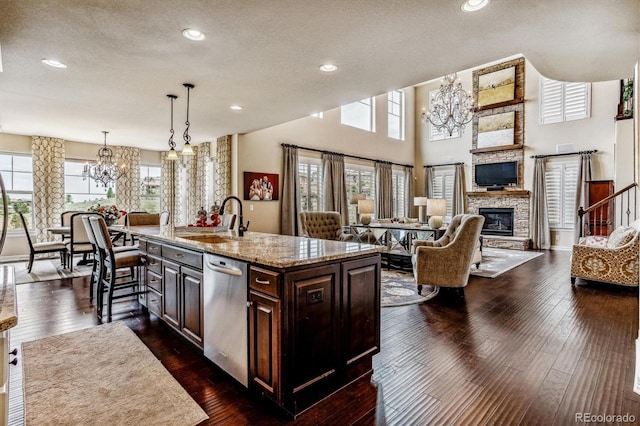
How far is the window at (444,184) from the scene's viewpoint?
10.6 metres

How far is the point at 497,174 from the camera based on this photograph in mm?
9531

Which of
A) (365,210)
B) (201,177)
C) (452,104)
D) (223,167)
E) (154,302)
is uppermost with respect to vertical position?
(452,104)

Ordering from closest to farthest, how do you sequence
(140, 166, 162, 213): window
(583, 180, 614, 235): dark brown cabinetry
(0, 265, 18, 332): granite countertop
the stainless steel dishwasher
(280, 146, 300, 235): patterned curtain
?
(0, 265, 18, 332): granite countertop
the stainless steel dishwasher
(583, 180, 614, 235): dark brown cabinetry
(280, 146, 300, 235): patterned curtain
(140, 166, 162, 213): window

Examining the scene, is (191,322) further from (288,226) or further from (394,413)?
(288,226)

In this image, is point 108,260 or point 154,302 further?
point 108,260

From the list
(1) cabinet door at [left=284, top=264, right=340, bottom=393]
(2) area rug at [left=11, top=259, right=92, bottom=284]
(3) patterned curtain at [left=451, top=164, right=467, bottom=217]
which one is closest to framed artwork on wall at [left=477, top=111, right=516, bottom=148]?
(3) patterned curtain at [left=451, top=164, right=467, bottom=217]

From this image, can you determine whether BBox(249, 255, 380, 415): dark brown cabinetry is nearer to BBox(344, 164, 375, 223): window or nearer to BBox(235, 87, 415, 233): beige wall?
BBox(235, 87, 415, 233): beige wall

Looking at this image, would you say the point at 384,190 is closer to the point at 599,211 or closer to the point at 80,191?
the point at 599,211

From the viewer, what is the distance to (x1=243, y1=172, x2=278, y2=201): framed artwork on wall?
6.95 m

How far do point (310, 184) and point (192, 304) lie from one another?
229 inches

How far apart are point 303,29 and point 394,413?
9.27 feet

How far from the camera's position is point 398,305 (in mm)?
3852

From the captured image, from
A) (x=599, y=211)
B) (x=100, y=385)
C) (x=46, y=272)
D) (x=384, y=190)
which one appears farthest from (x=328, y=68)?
(x=599, y=211)

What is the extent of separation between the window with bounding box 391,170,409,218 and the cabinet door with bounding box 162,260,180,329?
27.9 feet
